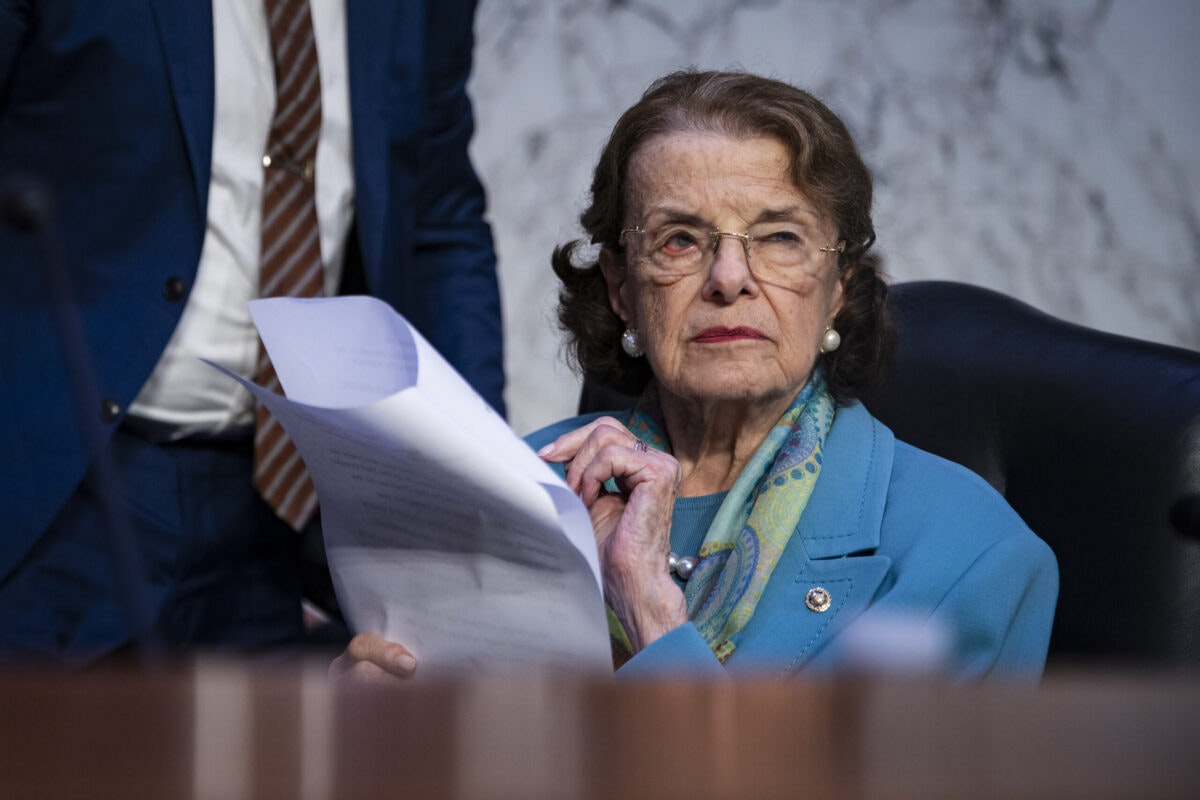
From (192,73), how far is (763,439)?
910mm

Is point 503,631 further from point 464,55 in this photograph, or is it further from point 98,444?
point 464,55

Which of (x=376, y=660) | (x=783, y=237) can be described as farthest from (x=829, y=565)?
(x=376, y=660)

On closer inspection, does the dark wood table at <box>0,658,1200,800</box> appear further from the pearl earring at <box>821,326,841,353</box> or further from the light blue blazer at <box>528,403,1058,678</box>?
the pearl earring at <box>821,326,841,353</box>

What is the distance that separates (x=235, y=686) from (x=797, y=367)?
1280 mm

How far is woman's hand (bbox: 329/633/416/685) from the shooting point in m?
1.16

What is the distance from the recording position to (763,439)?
1.70 meters

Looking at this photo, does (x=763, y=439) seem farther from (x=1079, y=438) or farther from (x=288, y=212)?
(x=288, y=212)

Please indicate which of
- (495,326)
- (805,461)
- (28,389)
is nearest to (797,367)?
(805,461)

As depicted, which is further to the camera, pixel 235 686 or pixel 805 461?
pixel 805 461

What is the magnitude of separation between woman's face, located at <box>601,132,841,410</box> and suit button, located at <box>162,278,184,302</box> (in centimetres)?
63

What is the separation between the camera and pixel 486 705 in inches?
14.8

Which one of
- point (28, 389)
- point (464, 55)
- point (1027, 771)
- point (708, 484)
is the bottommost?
point (708, 484)

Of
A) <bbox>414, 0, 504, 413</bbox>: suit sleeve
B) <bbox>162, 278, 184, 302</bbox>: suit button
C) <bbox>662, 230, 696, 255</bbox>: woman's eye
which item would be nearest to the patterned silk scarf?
<bbox>662, 230, 696, 255</bbox>: woman's eye

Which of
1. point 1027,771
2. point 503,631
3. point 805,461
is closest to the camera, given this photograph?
point 1027,771
